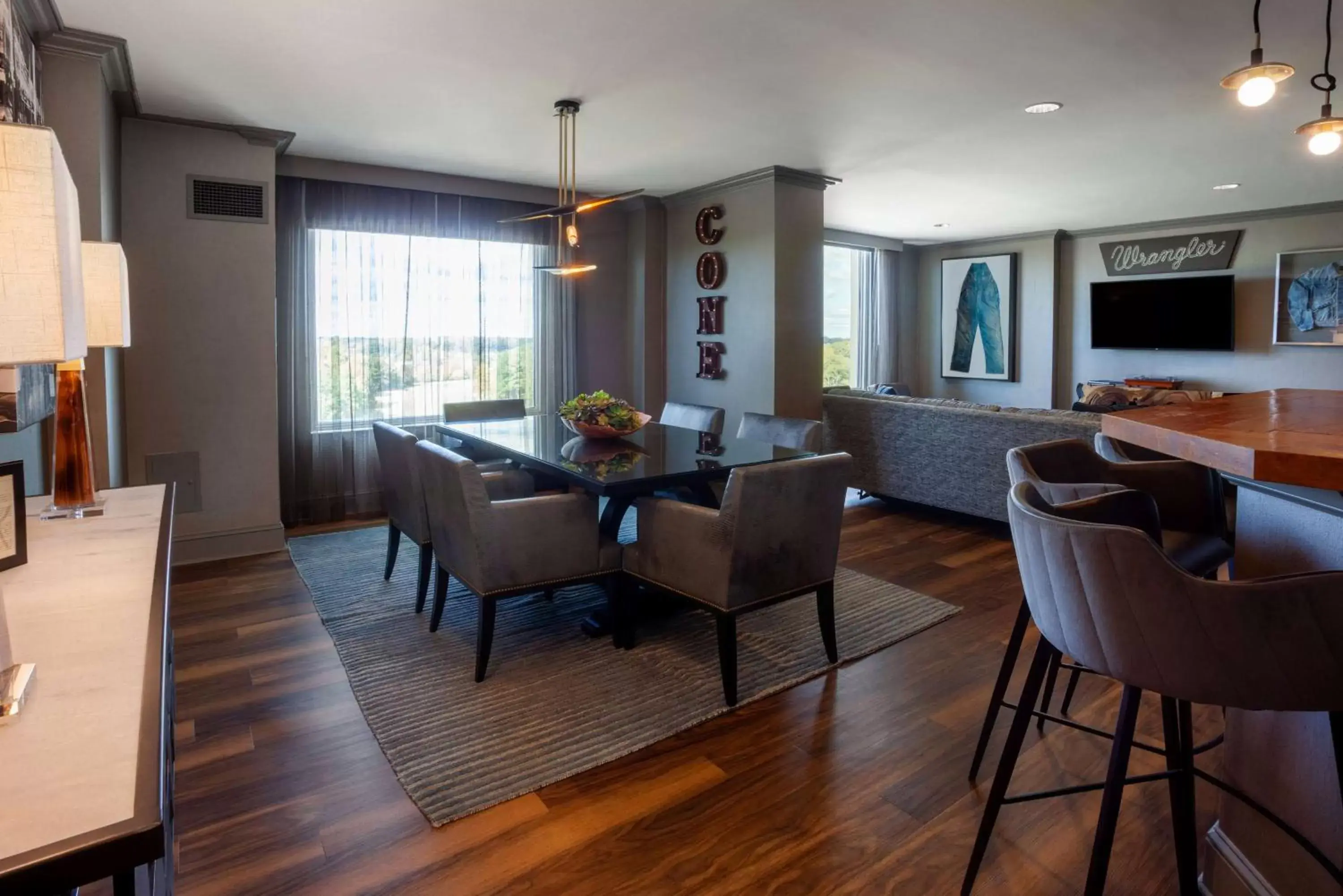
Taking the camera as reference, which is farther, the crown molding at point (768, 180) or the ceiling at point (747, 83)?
the crown molding at point (768, 180)

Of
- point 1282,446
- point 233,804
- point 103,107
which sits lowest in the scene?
point 233,804

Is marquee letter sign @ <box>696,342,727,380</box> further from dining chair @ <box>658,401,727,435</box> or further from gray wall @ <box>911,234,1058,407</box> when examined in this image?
gray wall @ <box>911,234,1058,407</box>

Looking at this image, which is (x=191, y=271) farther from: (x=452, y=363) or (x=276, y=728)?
(x=276, y=728)

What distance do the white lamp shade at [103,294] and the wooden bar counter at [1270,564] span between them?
8.26 ft

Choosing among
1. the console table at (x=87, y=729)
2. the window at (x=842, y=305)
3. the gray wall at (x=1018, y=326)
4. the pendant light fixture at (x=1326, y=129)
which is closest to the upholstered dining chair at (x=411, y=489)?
→ the console table at (x=87, y=729)

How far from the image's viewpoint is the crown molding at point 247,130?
3955 mm

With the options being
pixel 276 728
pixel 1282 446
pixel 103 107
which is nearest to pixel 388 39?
pixel 103 107

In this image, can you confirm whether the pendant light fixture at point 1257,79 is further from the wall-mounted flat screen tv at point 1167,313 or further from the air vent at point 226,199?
the wall-mounted flat screen tv at point 1167,313

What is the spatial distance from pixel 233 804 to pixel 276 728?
403mm

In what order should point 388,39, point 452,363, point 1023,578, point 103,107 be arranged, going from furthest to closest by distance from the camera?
1. point 452,363
2. point 103,107
3. point 388,39
4. point 1023,578

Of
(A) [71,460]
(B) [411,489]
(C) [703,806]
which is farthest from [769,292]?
(A) [71,460]

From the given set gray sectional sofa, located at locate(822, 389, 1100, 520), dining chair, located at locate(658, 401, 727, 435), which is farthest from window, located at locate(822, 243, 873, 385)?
dining chair, located at locate(658, 401, 727, 435)

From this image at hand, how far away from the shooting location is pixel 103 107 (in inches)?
129

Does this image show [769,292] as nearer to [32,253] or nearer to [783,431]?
[783,431]
